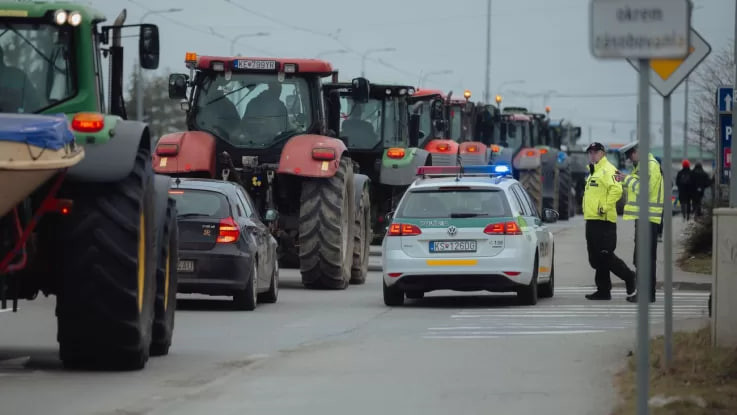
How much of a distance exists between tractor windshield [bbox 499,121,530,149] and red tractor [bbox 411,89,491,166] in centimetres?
804

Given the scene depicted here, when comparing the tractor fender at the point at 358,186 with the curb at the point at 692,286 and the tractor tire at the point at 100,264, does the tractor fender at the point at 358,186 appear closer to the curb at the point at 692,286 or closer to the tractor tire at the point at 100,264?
the curb at the point at 692,286

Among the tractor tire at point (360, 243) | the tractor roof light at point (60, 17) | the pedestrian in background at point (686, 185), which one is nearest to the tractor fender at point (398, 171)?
the tractor tire at point (360, 243)

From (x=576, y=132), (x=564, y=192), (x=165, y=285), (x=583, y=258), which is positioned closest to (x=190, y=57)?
(x=165, y=285)

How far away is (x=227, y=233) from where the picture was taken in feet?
64.7

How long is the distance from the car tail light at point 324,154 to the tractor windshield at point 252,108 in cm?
115

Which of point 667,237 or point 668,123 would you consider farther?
point 667,237

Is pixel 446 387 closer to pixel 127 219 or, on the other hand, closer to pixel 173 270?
pixel 127 219

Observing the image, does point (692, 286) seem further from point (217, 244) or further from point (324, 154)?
point (217, 244)

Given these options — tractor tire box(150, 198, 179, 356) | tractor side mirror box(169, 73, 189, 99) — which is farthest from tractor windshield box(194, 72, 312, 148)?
tractor tire box(150, 198, 179, 356)

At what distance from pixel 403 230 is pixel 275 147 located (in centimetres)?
404

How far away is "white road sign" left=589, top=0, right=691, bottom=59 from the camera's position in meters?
8.35

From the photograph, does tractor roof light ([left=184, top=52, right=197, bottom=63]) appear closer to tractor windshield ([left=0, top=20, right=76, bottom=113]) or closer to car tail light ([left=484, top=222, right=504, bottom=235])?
car tail light ([left=484, top=222, right=504, bottom=235])

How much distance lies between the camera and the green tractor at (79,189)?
11078 millimetres

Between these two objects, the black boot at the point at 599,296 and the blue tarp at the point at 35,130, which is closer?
the blue tarp at the point at 35,130
